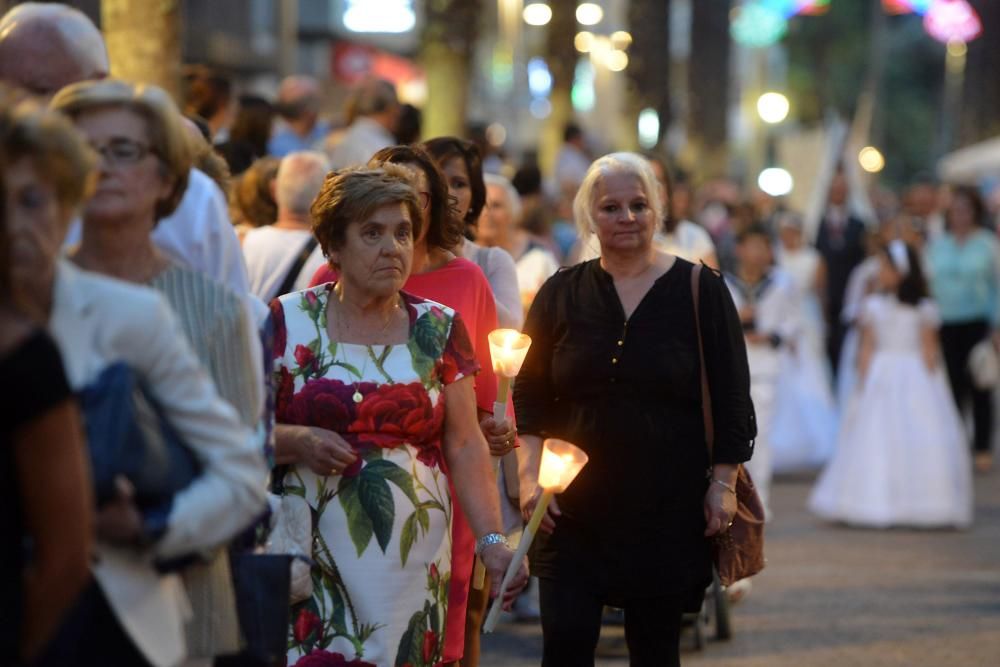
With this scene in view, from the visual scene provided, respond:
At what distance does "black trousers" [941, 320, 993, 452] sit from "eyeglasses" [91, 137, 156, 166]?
14477 millimetres

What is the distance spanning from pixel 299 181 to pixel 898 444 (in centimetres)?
710

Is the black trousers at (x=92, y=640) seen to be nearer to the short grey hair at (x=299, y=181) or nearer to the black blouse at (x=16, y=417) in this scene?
the black blouse at (x=16, y=417)

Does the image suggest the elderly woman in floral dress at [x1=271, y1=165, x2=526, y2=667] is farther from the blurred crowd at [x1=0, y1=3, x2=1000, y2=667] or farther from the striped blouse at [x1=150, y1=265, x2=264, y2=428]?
the striped blouse at [x1=150, y1=265, x2=264, y2=428]

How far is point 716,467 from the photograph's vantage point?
6195 mm

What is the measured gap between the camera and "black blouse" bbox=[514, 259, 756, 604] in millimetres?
6188

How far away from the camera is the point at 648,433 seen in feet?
20.3

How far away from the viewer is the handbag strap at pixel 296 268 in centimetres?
826

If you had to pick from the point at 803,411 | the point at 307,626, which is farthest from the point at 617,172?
the point at 803,411

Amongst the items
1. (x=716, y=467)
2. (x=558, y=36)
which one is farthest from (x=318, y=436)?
(x=558, y=36)

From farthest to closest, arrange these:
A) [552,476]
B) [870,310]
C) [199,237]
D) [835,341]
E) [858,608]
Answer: [835,341]
[870,310]
[858,608]
[552,476]
[199,237]

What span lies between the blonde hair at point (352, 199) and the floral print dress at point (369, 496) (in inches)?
10.9

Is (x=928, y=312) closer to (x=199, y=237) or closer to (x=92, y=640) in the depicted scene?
(x=199, y=237)

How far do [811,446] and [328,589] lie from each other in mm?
12314

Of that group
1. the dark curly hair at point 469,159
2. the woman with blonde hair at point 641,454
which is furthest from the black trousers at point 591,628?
the dark curly hair at point 469,159
